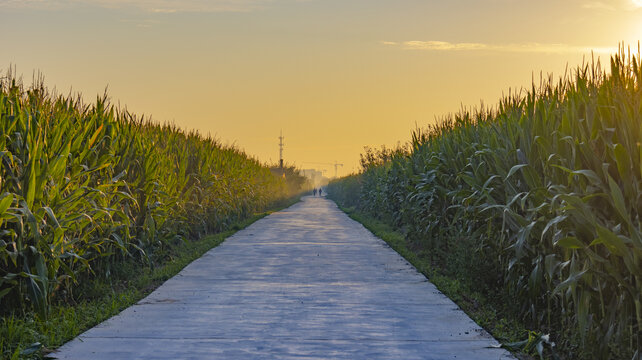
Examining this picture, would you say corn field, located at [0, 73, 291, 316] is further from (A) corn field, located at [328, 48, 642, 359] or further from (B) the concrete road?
(A) corn field, located at [328, 48, 642, 359]

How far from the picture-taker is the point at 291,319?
7371mm

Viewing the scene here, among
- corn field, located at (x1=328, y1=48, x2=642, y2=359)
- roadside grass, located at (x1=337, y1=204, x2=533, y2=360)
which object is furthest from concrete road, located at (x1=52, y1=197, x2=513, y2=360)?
corn field, located at (x1=328, y1=48, x2=642, y2=359)

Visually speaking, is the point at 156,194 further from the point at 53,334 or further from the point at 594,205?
the point at 594,205

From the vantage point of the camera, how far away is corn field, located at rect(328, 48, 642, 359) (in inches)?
195

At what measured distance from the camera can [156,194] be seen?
11008 mm

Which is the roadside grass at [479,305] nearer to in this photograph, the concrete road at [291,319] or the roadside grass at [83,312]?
the concrete road at [291,319]

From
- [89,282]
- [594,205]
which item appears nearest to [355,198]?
[89,282]

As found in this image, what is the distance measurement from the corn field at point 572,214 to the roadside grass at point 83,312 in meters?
4.29

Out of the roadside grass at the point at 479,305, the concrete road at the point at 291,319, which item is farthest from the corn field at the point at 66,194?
the roadside grass at the point at 479,305

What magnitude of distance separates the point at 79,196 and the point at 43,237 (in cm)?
79

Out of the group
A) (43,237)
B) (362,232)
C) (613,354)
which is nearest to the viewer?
(613,354)

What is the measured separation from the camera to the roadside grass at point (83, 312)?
230 inches

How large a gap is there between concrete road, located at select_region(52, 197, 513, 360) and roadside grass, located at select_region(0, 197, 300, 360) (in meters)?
0.18

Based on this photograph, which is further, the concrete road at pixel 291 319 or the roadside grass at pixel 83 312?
the concrete road at pixel 291 319
